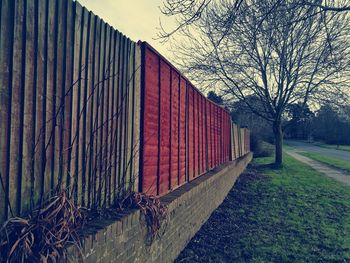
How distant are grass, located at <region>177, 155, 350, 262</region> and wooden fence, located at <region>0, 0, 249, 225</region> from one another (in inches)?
58.4

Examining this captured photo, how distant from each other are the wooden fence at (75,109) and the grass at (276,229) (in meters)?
1.48

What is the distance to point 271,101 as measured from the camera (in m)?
19.0

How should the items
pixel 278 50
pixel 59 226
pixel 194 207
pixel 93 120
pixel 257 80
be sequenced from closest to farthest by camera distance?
pixel 59 226 < pixel 93 120 < pixel 194 207 < pixel 278 50 < pixel 257 80

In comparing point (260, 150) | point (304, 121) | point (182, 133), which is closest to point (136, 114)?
point (182, 133)

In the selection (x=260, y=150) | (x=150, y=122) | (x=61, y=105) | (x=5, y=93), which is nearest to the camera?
(x=5, y=93)

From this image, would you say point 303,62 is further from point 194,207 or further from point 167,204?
point 167,204

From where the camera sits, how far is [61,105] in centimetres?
245

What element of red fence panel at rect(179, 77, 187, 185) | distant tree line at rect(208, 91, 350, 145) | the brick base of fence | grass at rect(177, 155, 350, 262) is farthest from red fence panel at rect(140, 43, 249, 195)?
distant tree line at rect(208, 91, 350, 145)

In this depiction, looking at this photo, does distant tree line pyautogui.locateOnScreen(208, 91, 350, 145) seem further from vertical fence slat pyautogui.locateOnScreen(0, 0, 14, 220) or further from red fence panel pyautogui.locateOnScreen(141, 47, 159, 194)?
vertical fence slat pyautogui.locateOnScreen(0, 0, 14, 220)

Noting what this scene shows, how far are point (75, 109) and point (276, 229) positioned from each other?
15.7ft

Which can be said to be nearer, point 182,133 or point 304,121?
point 182,133

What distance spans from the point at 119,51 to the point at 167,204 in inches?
74.2

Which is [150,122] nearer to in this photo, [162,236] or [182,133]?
[162,236]

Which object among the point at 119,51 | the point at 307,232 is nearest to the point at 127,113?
the point at 119,51
